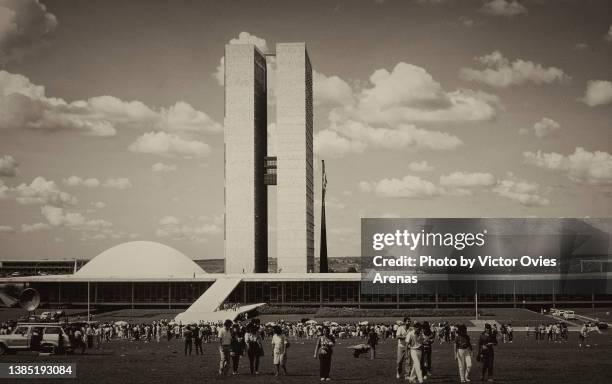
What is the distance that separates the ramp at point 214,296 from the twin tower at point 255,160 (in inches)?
976

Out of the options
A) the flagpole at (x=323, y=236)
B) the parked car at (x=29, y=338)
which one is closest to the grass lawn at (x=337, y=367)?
the parked car at (x=29, y=338)

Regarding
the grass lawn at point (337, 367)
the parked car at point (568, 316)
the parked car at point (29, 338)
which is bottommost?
the parked car at point (568, 316)

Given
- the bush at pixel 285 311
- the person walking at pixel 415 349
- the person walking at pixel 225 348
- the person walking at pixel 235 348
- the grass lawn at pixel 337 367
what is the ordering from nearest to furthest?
the person walking at pixel 415 349 → the grass lawn at pixel 337 367 → the person walking at pixel 225 348 → the person walking at pixel 235 348 → the bush at pixel 285 311

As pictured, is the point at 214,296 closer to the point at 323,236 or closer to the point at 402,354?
the point at 323,236

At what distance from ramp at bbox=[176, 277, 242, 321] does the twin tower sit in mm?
24791

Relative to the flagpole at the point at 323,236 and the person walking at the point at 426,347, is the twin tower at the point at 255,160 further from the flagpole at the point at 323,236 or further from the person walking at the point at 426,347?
the person walking at the point at 426,347

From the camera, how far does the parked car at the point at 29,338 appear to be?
120 feet

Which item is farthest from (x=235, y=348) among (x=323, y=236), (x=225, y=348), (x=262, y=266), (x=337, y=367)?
(x=262, y=266)

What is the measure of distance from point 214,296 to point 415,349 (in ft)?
264

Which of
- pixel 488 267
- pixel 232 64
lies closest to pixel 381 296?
pixel 488 267

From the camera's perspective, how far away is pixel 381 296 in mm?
116375

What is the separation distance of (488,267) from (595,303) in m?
15.2

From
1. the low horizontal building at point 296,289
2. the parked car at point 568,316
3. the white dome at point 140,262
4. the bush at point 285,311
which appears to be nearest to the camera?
the parked car at point 568,316

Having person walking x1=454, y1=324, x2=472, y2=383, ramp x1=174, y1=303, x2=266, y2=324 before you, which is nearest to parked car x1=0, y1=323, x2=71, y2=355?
person walking x1=454, y1=324, x2=472, y2=383
